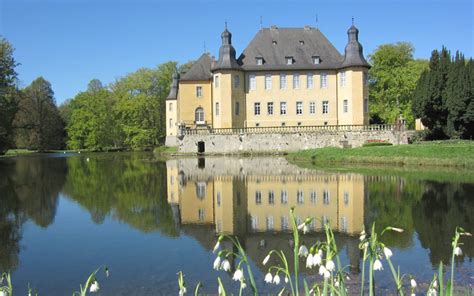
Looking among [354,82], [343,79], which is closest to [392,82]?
[343,79]

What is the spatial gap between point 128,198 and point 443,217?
9.91 m

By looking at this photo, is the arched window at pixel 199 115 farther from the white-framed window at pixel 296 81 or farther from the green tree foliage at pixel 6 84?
the green tree foliage at pixel 6 84

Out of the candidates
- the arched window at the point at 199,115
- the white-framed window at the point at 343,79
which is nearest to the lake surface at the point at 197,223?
the white-framed window at the point at 343,79

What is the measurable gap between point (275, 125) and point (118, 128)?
86.8ft

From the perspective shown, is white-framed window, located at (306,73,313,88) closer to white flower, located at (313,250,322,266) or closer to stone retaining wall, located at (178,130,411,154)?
stone retaining wall, located at (178,130,411,154)

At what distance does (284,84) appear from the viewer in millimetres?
44719

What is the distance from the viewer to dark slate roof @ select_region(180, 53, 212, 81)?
4709 centimetres

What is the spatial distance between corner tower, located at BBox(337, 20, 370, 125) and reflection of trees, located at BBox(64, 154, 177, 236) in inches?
923

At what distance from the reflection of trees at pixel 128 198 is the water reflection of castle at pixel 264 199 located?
1.56 feet

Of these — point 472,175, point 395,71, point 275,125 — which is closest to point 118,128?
point 275,125

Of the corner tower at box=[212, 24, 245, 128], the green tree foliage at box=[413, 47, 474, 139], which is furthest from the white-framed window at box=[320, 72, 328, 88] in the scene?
the green tree foliage at box=[413, 47, 474, 139]

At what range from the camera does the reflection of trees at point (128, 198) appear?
39.8 feet

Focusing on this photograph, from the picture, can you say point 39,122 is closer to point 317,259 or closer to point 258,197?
point 258,197

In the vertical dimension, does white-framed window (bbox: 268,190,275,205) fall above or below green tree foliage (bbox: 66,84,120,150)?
below
